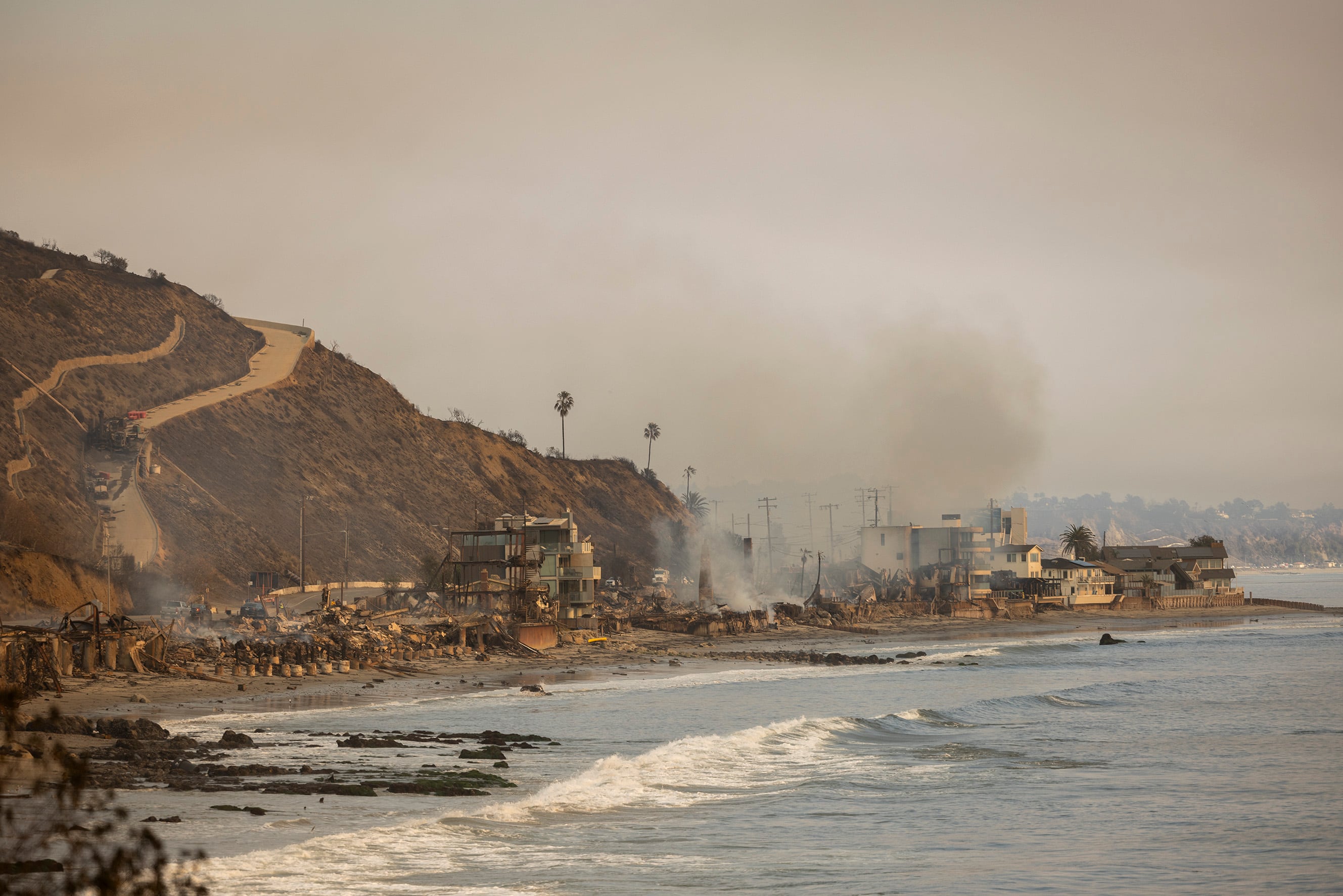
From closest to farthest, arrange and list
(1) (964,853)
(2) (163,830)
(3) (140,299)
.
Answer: (2) (163,830) → (1) (964,853) → (3) (140,299)

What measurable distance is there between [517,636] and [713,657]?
13737 mm

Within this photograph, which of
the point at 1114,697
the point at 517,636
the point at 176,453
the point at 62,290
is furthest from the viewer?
the point at 62,290

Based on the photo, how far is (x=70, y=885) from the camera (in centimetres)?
673

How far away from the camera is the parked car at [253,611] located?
62.7m

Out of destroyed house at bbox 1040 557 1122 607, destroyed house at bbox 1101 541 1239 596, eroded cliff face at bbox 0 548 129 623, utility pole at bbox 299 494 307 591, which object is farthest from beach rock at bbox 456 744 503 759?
destroyed house at bbox 1101 541 1239 596

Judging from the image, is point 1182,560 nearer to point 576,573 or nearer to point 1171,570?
point 1171,570

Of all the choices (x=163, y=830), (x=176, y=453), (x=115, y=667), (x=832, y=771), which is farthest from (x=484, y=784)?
(x=176, y=453)

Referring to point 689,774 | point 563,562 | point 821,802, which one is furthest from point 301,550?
point 821,802

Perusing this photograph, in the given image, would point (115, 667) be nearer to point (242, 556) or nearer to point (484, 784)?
point (484, 784)

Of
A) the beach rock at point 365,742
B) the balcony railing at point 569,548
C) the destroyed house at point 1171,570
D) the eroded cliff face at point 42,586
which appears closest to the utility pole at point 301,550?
the eroded cliff face at point 42,586

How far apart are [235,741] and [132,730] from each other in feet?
8.21

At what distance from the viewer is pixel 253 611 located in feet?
209

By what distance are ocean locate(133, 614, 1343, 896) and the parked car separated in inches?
921

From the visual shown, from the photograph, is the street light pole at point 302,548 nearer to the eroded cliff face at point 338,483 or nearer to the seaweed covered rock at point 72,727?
the eroded cliff face at point 338,483
